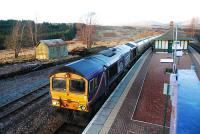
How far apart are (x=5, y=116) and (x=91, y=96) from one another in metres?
6.04

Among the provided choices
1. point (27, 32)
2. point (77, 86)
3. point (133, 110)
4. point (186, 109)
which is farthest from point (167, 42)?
point (27, 32)

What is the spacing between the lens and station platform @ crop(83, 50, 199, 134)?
40.1ft

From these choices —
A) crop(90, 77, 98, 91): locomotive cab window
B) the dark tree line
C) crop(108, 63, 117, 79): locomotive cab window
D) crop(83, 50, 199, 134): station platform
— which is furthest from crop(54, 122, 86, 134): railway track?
the dark tree line

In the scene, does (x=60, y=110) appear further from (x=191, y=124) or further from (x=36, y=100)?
(x=191, y=124)

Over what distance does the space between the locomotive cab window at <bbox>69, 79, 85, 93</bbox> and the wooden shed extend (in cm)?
2908

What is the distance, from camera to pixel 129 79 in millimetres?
22219

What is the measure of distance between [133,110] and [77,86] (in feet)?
13.4

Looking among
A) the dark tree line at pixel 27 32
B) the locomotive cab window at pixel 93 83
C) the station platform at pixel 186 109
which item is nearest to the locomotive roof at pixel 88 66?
the locomotive cab window at pixel 93 83

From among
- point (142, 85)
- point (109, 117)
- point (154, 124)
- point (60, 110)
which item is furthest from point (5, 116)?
point (142, 85)

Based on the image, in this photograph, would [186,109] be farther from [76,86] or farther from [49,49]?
[49,49]

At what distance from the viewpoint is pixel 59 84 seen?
1330 cm

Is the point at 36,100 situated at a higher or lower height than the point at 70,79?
lower

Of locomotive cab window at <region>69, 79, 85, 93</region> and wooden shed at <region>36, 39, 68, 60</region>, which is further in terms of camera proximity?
wooden shed at <region>36, 39, 68, 60</region>

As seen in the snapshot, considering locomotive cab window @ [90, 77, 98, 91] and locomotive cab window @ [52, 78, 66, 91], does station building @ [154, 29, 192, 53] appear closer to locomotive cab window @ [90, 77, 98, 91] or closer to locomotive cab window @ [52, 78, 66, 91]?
locomotive cab window @ [90, 77, 98, 91]
